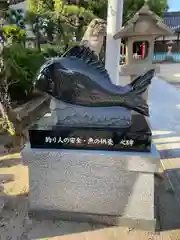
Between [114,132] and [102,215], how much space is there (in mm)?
766

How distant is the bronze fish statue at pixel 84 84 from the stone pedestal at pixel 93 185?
1.49 ft

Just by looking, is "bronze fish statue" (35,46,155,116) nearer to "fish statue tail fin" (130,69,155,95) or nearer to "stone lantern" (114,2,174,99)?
"fish statue tail fin" (130,69,155,95)

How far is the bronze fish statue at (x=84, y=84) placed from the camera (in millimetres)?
2391

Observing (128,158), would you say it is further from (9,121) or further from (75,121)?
(9,121)

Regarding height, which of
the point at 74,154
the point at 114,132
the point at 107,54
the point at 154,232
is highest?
the point at 107,54

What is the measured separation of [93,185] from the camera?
2.39 metres

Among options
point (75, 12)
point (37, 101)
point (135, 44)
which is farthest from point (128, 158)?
point (75, 12)

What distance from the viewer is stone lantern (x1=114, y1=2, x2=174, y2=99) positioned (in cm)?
379

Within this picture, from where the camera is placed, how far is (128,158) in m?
2.24

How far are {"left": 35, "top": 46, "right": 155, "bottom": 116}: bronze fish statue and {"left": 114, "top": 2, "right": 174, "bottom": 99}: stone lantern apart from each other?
1.71 metres

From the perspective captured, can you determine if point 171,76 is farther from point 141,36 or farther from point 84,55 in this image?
point 84,55

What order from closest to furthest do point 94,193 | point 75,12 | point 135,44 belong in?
point 94,193
point 135,44
point 75,12

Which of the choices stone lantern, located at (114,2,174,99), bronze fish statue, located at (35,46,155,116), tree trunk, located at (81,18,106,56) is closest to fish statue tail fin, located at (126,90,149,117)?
bronze fish statue, located at (35,46,155,116)

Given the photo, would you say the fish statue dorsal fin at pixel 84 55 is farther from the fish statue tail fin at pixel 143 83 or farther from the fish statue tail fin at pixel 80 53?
the fish statue tail fin at pixel 143 83
